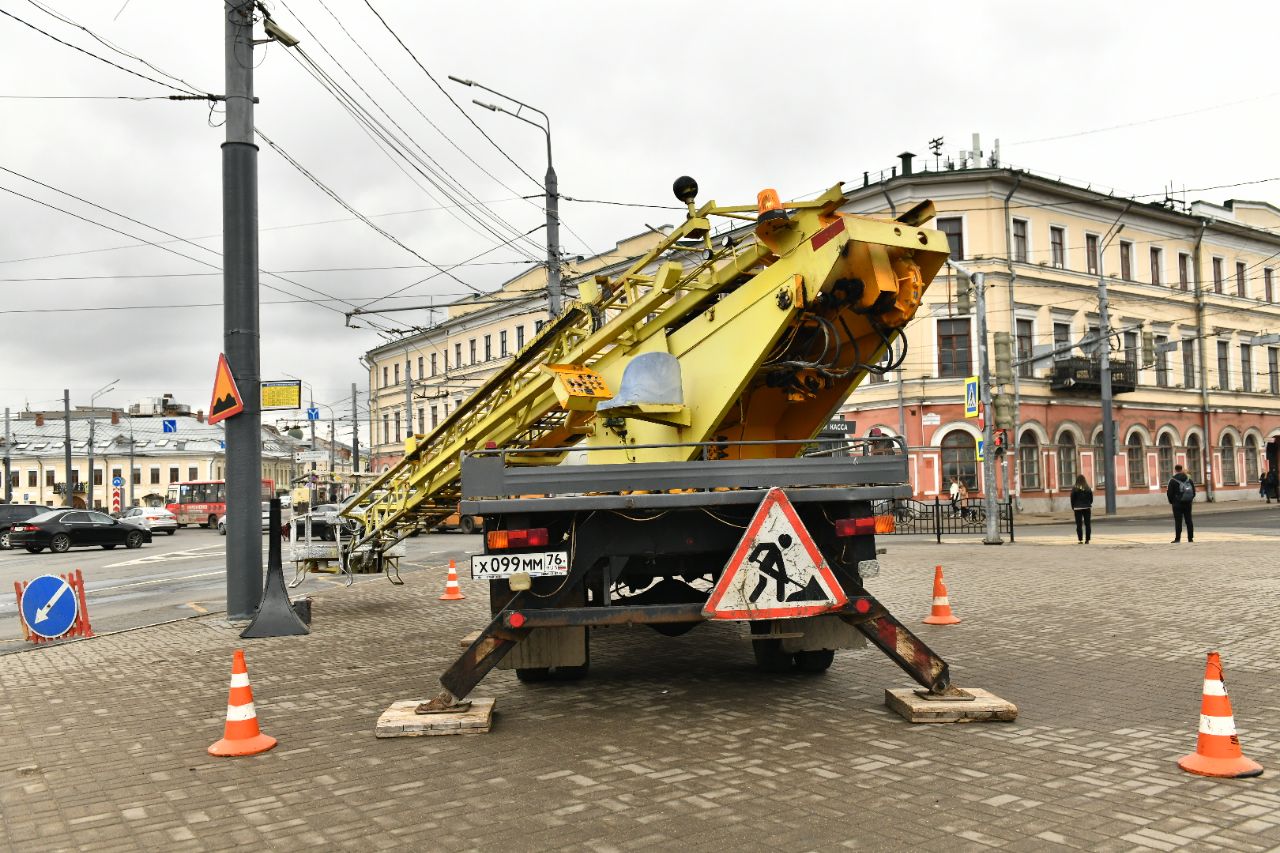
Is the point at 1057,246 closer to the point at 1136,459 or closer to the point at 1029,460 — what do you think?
the point at 1029,460

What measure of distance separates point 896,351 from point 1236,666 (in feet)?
11.8

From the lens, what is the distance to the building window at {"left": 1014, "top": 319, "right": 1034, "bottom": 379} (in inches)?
1505

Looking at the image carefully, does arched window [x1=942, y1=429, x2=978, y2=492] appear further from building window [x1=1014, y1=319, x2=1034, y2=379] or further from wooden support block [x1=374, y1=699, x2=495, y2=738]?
wooden support block [x1=374, y1=699, x2=495, y2=738]

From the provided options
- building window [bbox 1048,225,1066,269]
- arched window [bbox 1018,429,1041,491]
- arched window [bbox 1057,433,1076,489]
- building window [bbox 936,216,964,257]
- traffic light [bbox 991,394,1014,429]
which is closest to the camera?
traffic light [bbox 991,394,1014,429]

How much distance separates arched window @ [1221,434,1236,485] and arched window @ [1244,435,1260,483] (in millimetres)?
1225

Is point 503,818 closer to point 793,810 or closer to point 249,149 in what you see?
point 793,810

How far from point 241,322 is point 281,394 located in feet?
3.08

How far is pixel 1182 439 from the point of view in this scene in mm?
44000

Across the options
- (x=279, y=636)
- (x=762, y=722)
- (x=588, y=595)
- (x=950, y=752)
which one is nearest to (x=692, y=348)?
(x=588, y=595)

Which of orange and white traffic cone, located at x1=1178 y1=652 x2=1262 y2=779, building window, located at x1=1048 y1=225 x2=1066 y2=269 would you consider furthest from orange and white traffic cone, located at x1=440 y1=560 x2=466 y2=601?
building window, located at x1=1048 y1=225 x2=1066 y2=269

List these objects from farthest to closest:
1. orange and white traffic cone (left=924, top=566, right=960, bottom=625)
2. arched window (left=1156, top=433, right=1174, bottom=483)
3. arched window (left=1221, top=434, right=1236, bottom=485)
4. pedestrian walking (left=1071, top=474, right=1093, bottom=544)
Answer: arched window (left=1221, top=434, right=1236, bottom=485) → arched window (left=1156, top=433, right=1174, bottom=483) → pedestrian walking (left=1071, top=474, right=1093, bottom=544) → orange and white traffic cone (left=924, top=566, right=960, bottom=625)

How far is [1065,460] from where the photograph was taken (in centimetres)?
3916

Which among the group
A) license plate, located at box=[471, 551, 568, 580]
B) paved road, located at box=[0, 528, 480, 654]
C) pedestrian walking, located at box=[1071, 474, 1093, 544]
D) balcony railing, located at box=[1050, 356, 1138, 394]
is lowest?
paved road, located at box=[0, 528, 480, 654]

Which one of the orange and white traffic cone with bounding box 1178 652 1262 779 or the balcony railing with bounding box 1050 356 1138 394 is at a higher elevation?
the balcony railing with bounding box 1050 356 1138 394
